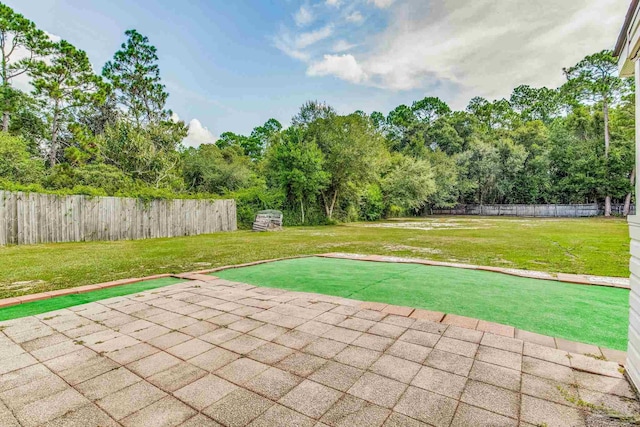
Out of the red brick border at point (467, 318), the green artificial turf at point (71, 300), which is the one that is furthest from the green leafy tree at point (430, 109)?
the green artificial turf at point (71, 300)

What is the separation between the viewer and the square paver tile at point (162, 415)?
122 centimetres

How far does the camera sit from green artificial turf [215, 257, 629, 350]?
2.30 metres

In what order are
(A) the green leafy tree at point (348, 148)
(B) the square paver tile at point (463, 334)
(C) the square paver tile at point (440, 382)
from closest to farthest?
(C) the square paver tile at point (440, 382) → (B) the square paver tile at point (463, 334) → (A) the green leafy tree at point (348, 148)

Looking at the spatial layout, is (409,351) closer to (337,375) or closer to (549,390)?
(337,375)

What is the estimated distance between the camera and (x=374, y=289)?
3316mm

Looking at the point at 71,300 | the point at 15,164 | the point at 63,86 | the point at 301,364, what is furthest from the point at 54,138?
the point at 301,364

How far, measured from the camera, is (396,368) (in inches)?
64.4

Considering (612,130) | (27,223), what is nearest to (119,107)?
(27,223)

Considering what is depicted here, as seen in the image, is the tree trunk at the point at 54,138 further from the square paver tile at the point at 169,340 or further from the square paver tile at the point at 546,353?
the square paver tile at the point at 546,353

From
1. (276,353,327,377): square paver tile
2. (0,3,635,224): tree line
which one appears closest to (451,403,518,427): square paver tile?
(276,353,327,377): square paver tile

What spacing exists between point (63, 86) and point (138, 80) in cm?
463

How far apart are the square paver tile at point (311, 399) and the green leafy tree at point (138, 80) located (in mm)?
21063

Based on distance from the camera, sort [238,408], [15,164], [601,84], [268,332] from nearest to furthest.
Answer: [238,408]
[268,332]
[15,164]
[601,84]

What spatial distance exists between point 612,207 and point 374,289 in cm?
2860
